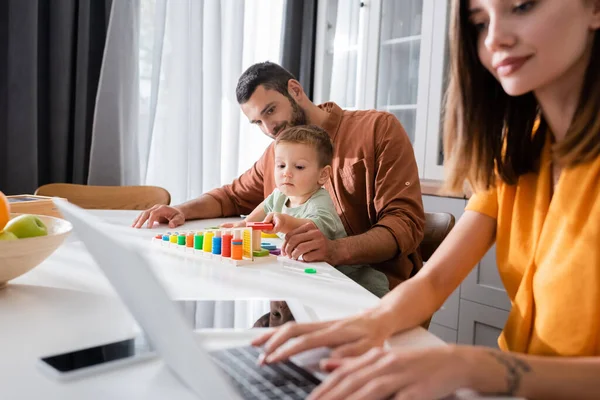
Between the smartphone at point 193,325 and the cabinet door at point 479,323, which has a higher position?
the smartphone at point 193,325

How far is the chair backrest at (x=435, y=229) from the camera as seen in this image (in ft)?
5.37

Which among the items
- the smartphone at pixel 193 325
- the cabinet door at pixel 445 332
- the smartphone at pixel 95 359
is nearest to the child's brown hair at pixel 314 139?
the smartphone at pixel 193 325

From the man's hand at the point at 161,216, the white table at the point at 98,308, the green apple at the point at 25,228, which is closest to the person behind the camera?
the white table at the point at 98,308

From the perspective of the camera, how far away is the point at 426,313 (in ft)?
2.68

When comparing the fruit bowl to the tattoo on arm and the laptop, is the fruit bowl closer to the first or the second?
the laptop

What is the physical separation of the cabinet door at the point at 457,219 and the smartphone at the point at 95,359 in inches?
79.7

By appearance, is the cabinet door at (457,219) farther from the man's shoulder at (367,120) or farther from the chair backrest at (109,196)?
the chair backrest at (109,196)

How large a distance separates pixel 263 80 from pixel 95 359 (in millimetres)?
1350

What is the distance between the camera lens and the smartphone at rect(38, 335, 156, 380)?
1.86 ft

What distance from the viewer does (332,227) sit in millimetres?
1431

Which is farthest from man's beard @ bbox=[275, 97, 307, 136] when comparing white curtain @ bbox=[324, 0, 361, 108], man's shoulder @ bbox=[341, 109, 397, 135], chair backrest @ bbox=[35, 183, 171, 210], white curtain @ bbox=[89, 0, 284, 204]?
white curtain @ bbox=[324, 0, 361, 108]

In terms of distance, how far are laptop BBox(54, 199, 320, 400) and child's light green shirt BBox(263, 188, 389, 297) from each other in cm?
80

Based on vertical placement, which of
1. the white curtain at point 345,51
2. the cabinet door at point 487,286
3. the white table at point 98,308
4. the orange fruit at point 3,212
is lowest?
the cabinet door at point 487,286

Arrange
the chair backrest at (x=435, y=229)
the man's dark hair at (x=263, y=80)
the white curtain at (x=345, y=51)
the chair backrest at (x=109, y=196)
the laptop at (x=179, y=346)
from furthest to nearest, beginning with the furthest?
the white curtain at (x=345, y=51), the chair backrest at (x=109, y=196), the man's dark hair at (x=263, y=80), the chair backrest at (x=435, y=229), the laptop at (x=179, y=346)
